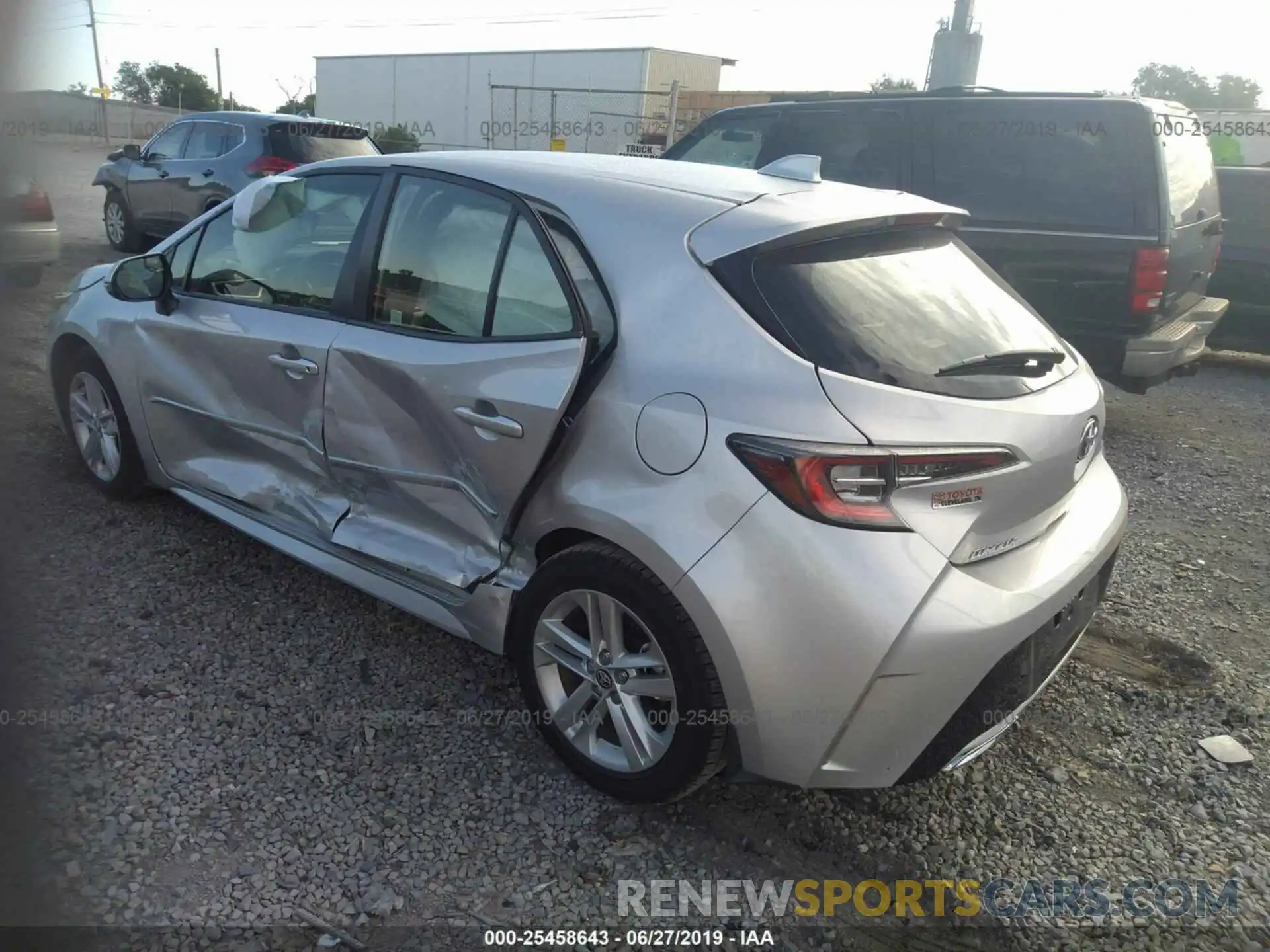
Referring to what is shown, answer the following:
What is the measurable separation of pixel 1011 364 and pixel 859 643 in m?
0.94

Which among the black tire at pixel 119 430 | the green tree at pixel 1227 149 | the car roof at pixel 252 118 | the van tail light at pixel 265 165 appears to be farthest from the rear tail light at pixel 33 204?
the green tree at pixel 1227 149

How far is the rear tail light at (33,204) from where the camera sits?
1499 mm

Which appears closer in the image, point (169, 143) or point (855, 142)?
point (855, 142)

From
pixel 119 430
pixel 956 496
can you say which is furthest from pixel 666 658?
pixel 119 430

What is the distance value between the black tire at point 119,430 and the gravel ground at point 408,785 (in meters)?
0.38

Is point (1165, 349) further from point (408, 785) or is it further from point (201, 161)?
point (201, 161)

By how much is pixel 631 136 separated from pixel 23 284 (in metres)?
20.7

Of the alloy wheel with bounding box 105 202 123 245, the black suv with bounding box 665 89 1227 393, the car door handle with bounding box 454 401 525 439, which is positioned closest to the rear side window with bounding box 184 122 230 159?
the alloy wheel with bounding box 105 202 123 245

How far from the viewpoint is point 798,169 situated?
3.15 m

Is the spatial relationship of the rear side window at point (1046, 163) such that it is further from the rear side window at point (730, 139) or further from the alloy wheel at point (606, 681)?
the alloy wheel at point (606, 681)

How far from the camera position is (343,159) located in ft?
11.6

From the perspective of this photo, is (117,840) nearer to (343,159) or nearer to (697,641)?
(697,641)

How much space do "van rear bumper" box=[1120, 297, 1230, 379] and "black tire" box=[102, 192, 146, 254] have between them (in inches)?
419

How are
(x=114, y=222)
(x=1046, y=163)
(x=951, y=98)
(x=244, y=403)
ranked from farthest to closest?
(x=114, y=222) → (x=951, y=98) → (x=1046, y=163) → (x=244, y=403)
